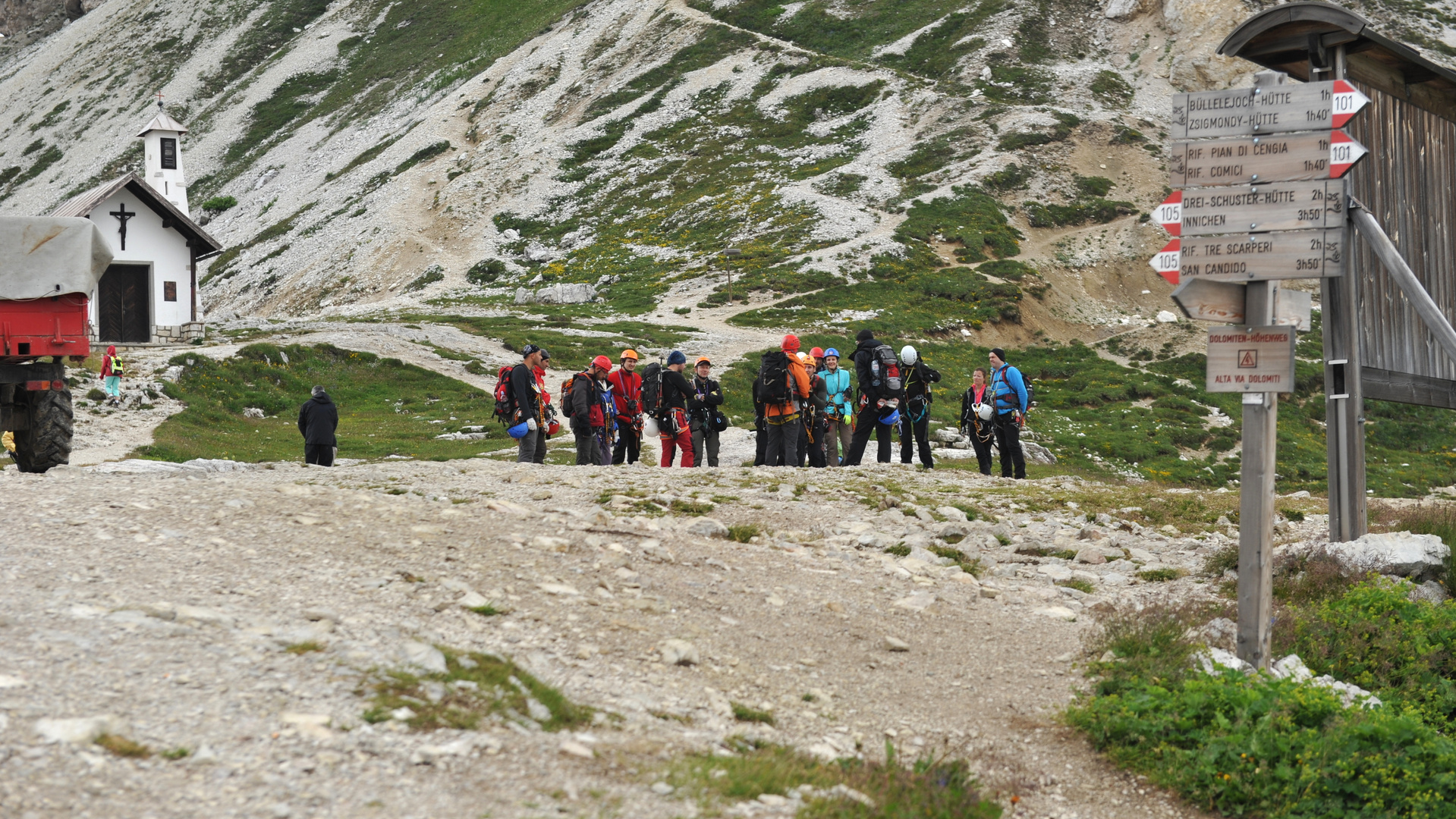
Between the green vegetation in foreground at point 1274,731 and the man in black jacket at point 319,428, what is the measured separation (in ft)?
43.7

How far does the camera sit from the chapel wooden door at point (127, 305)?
44406 mm

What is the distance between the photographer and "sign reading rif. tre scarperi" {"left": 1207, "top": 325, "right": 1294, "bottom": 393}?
7816mm

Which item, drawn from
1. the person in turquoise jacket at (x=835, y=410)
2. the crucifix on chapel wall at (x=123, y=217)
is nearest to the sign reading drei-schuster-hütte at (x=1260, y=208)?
the person in turquoise jacket at (x=835, y=410)

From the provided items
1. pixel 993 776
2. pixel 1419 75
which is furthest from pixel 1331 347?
pixel 993 776

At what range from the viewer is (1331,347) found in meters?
11.4

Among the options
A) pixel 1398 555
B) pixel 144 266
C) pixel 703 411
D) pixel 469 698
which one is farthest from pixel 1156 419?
pixel 144 266

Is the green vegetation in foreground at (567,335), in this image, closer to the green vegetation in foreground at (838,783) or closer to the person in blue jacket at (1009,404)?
the person in blue jacket at (1009,404)

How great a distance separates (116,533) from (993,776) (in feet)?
22.3

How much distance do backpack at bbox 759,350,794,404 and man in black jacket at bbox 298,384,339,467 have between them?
22.3ft

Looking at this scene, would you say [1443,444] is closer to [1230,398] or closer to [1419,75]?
[1230,398]

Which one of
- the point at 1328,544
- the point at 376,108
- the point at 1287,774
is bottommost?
the point at 1287,774

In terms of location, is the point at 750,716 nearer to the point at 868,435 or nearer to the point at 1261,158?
the point at 1261,158

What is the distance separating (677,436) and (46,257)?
355 inches

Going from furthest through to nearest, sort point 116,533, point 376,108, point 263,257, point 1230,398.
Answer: point 376,108 < point 263,257 < point 1230,398 < point 116,533
